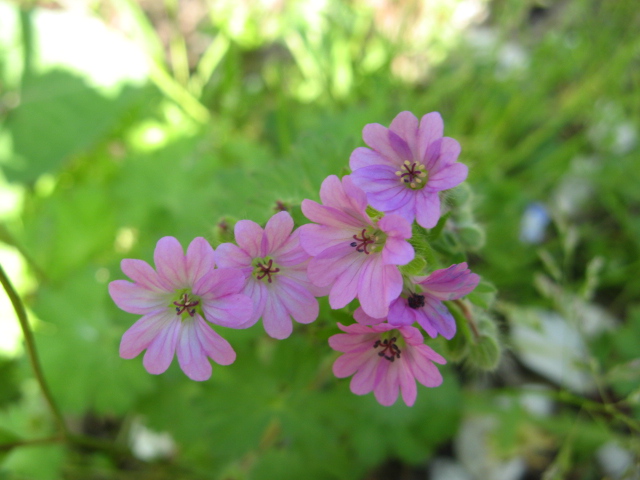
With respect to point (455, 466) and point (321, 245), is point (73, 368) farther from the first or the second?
point (455, 466)

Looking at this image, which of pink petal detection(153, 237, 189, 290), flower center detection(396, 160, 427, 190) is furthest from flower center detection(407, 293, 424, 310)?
pink petal detection(153, 237, 189, 290)

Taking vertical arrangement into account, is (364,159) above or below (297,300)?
above

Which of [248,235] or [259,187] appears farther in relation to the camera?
[259,187]

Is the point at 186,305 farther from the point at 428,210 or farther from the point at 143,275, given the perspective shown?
the point at 428,210

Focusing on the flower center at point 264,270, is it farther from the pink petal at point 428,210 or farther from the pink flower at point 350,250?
the pink petal at point 428,210

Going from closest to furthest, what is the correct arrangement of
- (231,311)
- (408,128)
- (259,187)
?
(231,311) < (408,128) < (259,187)

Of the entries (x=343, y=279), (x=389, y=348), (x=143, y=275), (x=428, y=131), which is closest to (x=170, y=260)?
(x=143, y=275)

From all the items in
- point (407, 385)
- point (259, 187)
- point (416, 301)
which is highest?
point (259, 187)

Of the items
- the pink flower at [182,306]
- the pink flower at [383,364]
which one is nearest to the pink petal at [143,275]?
the pink flower at [182,306]

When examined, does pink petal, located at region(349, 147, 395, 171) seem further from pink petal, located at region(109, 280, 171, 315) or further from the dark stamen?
pink petal, located at region(109, 280, 171, 315)
